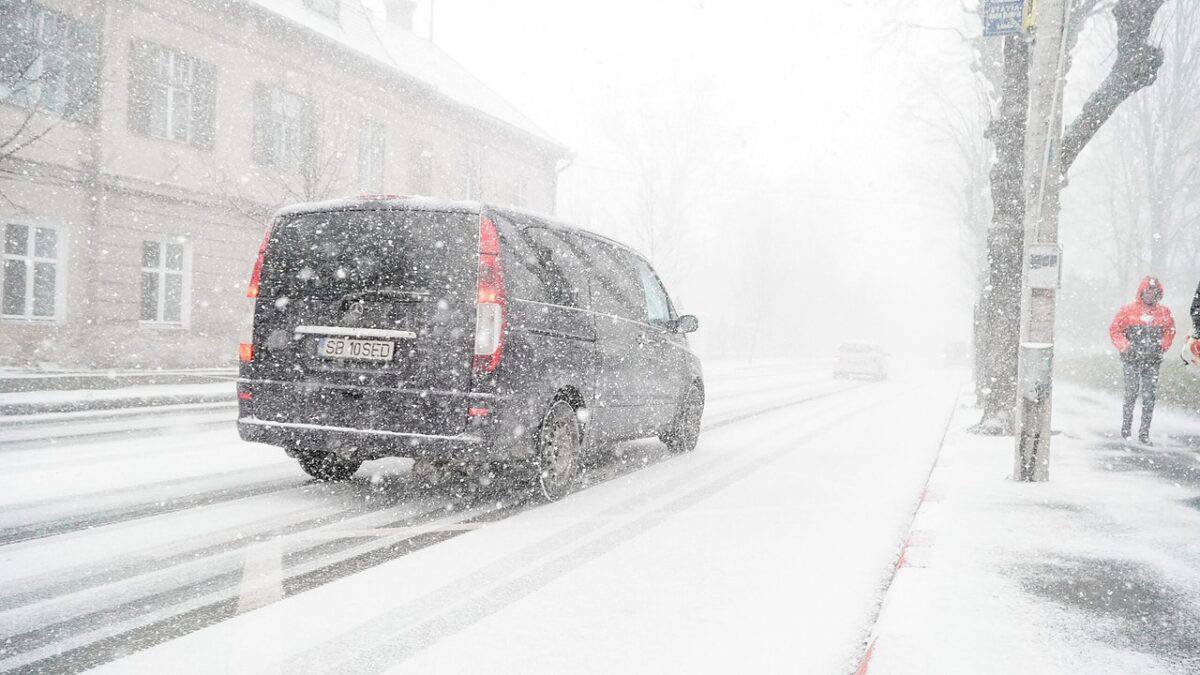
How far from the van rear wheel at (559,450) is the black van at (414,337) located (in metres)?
0.01

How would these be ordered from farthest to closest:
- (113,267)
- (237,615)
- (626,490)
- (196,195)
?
(196,195) < (113,267) < (626,490) < (237,615)

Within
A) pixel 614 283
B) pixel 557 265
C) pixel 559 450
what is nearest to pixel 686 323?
pixel 614 283

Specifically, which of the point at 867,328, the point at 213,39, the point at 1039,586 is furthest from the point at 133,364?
the point at 867,328

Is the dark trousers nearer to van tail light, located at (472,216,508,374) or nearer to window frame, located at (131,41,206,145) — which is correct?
van tail light, located at (472,216,508,374)

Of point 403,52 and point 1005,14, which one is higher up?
point 403,52

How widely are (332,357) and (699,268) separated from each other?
5882 centimetres

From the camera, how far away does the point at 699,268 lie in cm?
6297

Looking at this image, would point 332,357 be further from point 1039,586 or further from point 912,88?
point 912,88

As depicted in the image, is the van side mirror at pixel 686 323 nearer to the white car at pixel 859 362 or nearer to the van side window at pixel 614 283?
the van side window at pixel 614 283

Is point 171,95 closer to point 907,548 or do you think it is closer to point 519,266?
point 519,266

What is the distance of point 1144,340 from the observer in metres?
9.68

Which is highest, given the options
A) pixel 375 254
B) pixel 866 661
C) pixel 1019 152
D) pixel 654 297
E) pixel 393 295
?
pixel 1019 152

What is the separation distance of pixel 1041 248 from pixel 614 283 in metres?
3.37

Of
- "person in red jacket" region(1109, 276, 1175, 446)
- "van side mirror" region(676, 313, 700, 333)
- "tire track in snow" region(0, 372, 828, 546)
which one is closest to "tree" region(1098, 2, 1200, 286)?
"person in red jacket" region(1109, 276, 1175, 446)
